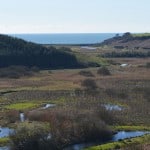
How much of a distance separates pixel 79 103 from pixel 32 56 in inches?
3005

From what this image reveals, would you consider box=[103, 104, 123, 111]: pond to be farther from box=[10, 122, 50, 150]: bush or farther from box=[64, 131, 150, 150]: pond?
box=[10, 122, 50, 150]: bush

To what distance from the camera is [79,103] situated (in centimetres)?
7681

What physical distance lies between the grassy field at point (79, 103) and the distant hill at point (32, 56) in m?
17.6

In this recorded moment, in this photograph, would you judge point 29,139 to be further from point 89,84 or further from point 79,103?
point 89,84

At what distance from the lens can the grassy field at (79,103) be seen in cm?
5591

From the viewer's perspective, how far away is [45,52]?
153875 millimetres

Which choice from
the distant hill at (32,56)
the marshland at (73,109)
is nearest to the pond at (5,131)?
the marshland at (73,109)

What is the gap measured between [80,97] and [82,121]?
26.8m

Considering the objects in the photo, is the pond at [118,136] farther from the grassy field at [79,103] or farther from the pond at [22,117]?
the pond at [22,117]

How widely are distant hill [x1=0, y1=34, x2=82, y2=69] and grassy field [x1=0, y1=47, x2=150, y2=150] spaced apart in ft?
57.8

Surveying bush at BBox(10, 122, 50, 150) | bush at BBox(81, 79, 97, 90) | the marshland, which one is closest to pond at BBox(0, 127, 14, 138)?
the marshland

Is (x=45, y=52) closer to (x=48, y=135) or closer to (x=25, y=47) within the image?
(x=25, y=47)

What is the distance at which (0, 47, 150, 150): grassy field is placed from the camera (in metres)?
55.9

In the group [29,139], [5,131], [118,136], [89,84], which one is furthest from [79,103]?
[29,139]
